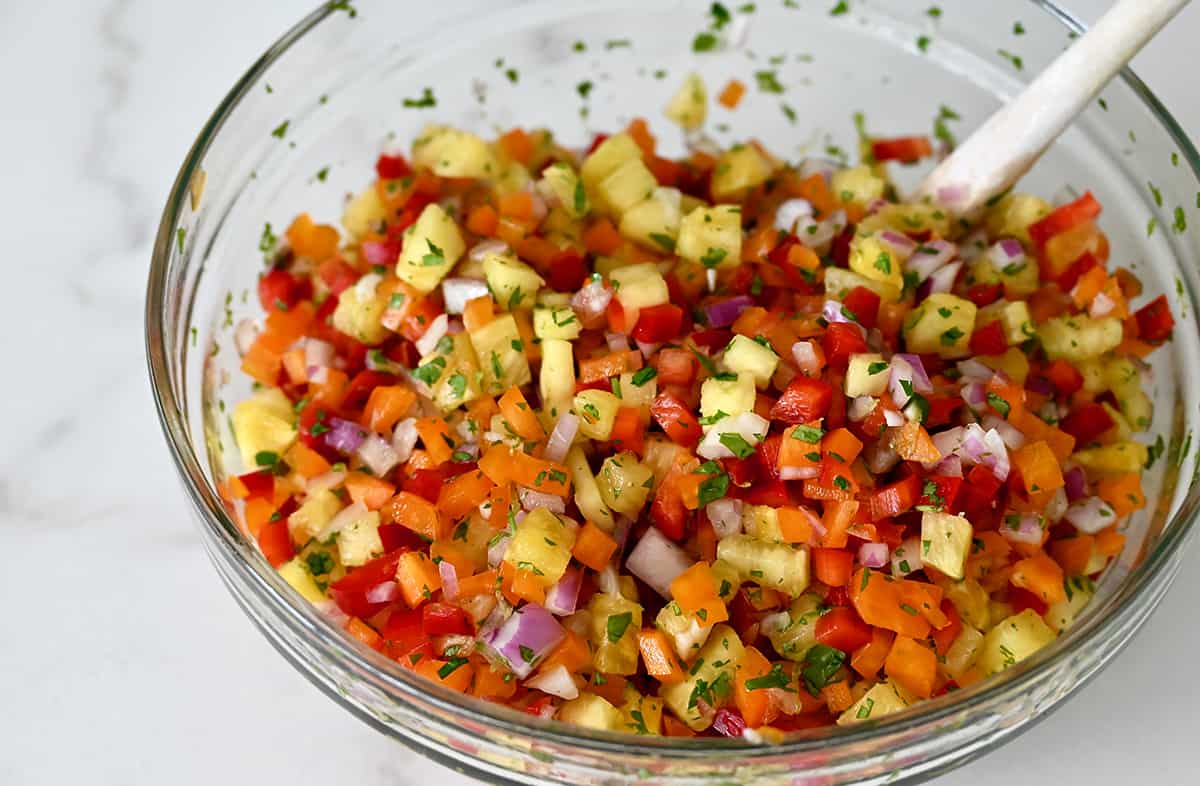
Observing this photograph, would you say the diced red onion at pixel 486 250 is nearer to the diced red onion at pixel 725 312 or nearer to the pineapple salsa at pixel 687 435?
the pineapple salsa at pixel 687 435

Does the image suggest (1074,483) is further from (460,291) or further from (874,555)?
(460,291)

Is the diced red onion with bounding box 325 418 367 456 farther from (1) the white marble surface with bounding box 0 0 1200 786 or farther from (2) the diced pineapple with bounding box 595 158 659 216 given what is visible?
(2) the diced pineapple with bounding box 595 158 659 216

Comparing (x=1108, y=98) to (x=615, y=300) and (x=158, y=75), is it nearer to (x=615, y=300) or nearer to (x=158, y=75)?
(x=615, y=300)

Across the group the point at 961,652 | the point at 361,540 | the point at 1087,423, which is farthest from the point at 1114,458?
the point at 361,540

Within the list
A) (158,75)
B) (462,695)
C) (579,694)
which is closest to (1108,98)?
(579,694)

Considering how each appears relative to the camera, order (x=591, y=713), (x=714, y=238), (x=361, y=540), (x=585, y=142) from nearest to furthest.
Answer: (x=591, y=713), (x=361, y=540), (x=714, y=238), (x=585, y=142)

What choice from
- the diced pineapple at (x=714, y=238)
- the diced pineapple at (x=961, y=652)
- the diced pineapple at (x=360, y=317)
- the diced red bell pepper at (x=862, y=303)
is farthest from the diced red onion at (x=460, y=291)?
the diced pineapple at (x=961, y=652)
